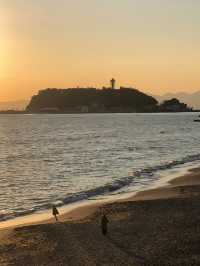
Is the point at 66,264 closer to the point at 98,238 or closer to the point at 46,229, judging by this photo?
the point at 98,238

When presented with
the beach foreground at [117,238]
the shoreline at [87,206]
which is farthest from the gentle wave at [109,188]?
the beach foreground at [117,238]

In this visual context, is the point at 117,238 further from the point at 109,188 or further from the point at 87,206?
the point at 109,188

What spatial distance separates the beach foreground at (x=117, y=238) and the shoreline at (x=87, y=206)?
0.25 m

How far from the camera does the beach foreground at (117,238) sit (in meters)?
19.0

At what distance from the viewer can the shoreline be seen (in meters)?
27.3

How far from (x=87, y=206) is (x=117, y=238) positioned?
9470 mm

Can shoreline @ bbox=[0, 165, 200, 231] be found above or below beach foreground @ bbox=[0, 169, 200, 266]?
below

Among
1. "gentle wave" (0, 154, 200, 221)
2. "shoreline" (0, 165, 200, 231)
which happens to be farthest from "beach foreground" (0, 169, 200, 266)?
"gentle wave" (0, 154, 200, 221)

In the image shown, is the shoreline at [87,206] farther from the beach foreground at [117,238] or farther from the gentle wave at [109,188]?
the gentle wave at [109,188]

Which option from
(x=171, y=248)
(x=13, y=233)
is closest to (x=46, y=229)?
(x=13, y=233)

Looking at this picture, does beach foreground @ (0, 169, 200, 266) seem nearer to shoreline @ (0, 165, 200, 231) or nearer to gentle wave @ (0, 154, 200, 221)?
shoreline @ (0, 165, 200, 231)

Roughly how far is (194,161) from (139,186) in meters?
22.9

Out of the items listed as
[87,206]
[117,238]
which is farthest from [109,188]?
[117,238]

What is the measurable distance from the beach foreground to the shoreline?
0.81ft
